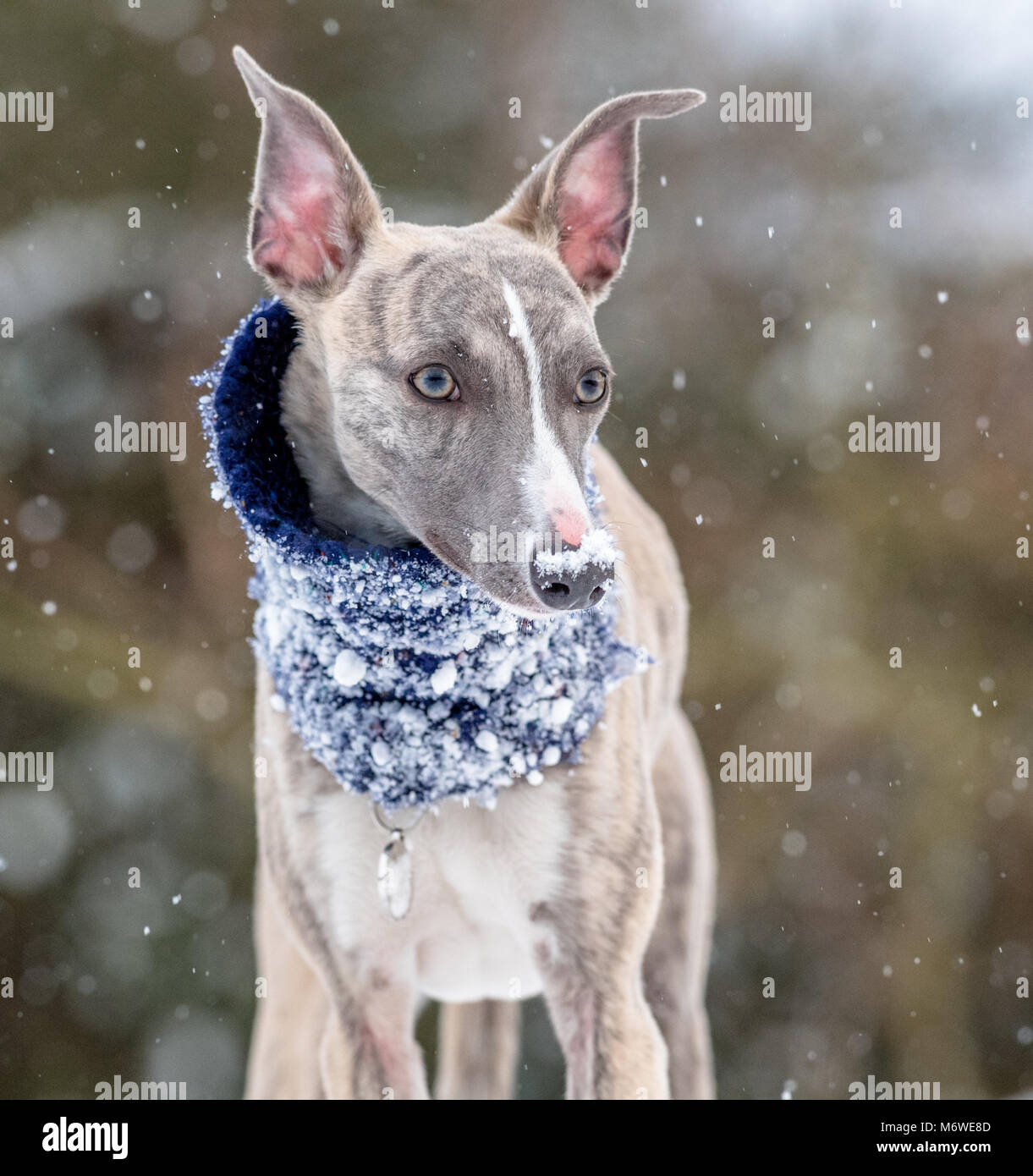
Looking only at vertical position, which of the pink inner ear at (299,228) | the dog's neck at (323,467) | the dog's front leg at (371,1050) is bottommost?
the dog's front leg at (371,1050)

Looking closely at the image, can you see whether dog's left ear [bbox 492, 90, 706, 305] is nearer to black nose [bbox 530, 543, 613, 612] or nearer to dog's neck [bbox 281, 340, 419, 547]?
dog's neck [bbox 281, 340, 419, 547]

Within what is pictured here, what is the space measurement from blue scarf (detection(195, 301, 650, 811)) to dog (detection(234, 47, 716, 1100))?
61 millimetres

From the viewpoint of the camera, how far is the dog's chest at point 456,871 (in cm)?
204

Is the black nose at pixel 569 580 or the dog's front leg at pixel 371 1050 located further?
the dog's front leg at pixel 371 1050

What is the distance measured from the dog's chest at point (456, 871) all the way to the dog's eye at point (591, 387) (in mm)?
642

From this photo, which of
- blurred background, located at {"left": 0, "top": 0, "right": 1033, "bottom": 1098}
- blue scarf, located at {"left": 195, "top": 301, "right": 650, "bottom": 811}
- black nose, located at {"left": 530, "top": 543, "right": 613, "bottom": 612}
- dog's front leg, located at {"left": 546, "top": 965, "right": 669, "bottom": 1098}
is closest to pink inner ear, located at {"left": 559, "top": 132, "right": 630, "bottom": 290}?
blue scarf, located at {"left": 195, "top": 301, "right": 650, "bottom": 811}

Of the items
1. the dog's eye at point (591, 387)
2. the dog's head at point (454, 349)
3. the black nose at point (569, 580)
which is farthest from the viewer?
the dog's eye at point (591, 387)

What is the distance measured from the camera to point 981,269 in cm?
449

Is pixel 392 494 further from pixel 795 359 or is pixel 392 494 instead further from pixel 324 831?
pixel 795 359

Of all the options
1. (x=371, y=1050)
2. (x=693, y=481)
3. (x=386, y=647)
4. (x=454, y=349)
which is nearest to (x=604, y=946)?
(x=371, y=1050)

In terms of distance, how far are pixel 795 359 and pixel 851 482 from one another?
57 centimetres

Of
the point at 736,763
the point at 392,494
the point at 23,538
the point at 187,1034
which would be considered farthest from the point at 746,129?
the point at 187,1034

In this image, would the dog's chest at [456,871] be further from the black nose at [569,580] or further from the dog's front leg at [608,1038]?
the black nose at [569,580]

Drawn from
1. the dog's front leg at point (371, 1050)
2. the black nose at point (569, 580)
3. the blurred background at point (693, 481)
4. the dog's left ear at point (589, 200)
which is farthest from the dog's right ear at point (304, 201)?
the blurred background at point (693, 481)
